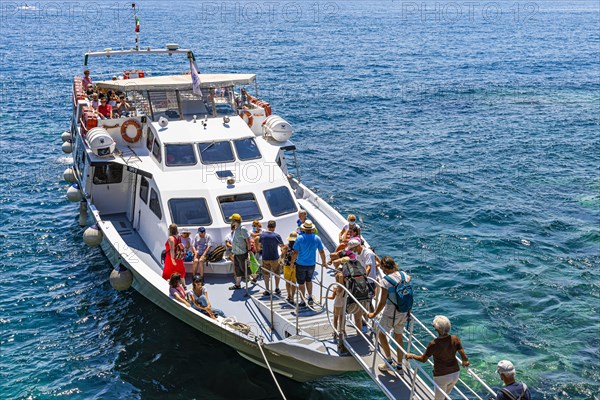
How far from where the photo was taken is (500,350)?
1739cm

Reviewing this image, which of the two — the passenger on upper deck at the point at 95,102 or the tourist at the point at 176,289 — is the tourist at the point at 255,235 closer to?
the tourist at the point at 176,289

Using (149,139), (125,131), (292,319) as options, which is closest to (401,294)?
(292,319)

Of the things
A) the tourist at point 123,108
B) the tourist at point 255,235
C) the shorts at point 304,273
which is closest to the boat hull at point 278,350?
the shorts at point 304,273

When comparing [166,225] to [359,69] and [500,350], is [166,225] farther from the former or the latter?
[359,69]

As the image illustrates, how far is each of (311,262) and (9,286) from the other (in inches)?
425

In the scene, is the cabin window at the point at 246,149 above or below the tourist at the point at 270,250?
above

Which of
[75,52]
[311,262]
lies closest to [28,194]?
[311,262]

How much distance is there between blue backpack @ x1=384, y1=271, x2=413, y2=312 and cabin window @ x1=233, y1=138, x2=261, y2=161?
8520 mm

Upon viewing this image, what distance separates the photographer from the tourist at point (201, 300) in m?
15.1

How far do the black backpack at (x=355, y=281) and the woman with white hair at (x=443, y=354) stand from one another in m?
2.05

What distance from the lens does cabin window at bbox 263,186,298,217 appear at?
18.2 meters

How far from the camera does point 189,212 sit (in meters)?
17.7

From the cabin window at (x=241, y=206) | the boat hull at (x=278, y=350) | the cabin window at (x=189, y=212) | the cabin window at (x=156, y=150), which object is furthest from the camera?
the cabin window at (x=156, y=150)

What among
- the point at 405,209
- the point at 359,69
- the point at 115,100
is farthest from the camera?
the point at 359,69
